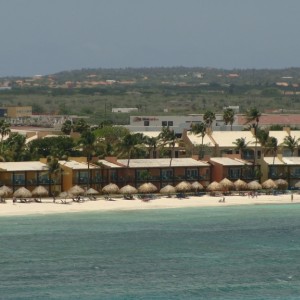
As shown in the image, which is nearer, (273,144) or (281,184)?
(281,184)

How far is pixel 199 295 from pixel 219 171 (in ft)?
151

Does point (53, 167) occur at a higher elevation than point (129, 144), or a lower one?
lower

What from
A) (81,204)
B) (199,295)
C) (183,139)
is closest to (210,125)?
(183,139)

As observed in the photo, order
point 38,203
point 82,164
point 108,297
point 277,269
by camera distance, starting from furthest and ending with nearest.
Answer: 1. point 82,164
2. point 38,203
3. point 277,269
4. point 108,297

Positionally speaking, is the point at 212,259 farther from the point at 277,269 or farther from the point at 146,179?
the point at 146,179

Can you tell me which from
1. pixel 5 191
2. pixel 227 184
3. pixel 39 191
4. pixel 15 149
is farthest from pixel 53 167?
pixel 227 184

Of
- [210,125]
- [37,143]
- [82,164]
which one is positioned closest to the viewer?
[82,164]

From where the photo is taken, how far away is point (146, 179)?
107m

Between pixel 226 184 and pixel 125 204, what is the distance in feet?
35.8

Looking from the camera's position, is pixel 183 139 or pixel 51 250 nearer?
pixel 51 250

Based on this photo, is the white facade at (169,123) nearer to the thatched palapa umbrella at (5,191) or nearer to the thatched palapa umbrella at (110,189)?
the thatched palapa umbrella at (110,189)

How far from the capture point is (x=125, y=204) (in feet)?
330

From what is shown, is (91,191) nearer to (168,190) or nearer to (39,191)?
(39,191)

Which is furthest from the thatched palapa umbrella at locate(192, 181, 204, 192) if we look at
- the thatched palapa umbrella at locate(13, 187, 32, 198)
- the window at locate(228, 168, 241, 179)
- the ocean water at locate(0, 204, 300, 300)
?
the thatched palapa umbrella at locate(13, 187, 32, 198)
